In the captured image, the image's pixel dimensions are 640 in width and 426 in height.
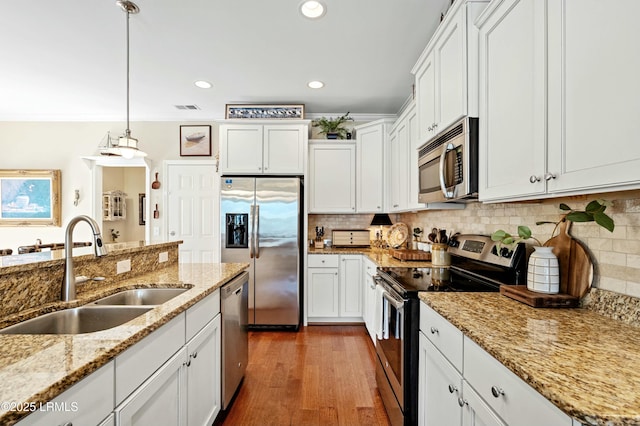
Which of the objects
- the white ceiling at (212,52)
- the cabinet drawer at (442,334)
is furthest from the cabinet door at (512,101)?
the white ceiling at (212,52)

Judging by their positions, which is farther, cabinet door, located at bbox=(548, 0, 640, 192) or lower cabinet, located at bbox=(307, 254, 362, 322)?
lower cabinet, located at bbox=(307, 254, 362, 322)

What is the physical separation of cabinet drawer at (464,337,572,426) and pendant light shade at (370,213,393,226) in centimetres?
288

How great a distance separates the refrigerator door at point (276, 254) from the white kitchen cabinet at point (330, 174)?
0.47 m

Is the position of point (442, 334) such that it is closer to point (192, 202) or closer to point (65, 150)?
point (192, 202)

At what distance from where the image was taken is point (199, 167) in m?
4.28

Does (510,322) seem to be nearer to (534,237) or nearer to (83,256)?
(534,237)

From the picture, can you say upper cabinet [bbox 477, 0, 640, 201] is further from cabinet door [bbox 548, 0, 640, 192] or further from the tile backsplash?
the tile backsplash

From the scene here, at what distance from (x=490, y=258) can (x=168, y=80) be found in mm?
3384

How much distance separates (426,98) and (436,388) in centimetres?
178

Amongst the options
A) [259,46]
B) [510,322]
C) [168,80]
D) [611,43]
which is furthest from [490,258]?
[168,80]

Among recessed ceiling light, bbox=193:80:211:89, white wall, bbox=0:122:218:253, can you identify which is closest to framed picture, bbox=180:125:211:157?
white wall, bbox=0:122:218:253

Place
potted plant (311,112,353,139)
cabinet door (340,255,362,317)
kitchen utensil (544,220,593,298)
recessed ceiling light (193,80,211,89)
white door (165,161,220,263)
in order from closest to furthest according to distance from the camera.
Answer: kitchen utensil (544,220,593,298) → recessed ceiling light (193,80,211,89) → cabinet door (340,255,362,317) → potted plant (311,112,353,139) → white door (165,161,220,263)

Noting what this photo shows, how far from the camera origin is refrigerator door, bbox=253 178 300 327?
3.38 metres

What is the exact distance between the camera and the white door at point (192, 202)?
4191mm
